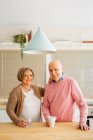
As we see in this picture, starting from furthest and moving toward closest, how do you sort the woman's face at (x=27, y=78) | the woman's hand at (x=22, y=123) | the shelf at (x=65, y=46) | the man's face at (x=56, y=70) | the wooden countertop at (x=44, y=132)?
1. the shelf at (x=65, y=46)
2. the woman's face at (x=27, y=78)
3. the man's face at (x=56, y=70)
4. the woman's hand at (x=22, y=123)
5. the wooden countertop at (x=44, y=132)

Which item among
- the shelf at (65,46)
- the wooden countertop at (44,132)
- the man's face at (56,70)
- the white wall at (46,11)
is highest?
the white wall at (46,11)

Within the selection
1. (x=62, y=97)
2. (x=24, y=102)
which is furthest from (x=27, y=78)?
(x=62, y=97)

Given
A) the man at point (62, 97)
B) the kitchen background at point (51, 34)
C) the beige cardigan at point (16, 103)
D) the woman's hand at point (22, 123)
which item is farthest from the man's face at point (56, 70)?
the kitchen background at point (51, 34)

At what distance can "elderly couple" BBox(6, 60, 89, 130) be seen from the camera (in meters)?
2.54

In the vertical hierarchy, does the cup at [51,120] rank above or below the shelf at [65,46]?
below

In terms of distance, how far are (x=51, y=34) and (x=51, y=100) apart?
2826mm

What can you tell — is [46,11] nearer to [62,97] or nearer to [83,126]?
[62,97]

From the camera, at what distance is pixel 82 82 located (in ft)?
17.1

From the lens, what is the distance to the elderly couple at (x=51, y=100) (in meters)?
2.54

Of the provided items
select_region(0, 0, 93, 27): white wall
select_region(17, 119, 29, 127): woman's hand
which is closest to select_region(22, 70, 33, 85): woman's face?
select_region(17, 119, 29, 127): woman's hand

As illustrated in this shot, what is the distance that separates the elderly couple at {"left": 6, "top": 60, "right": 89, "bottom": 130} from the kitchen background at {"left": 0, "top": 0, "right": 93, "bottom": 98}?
2.39 m

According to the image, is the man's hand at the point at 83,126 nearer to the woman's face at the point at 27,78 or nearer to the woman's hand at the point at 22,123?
the woman's hand at the point at 22,123

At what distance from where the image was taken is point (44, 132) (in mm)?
2246

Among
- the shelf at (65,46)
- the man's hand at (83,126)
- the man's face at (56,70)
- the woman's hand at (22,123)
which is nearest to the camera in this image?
the man's hand at (83,126)
